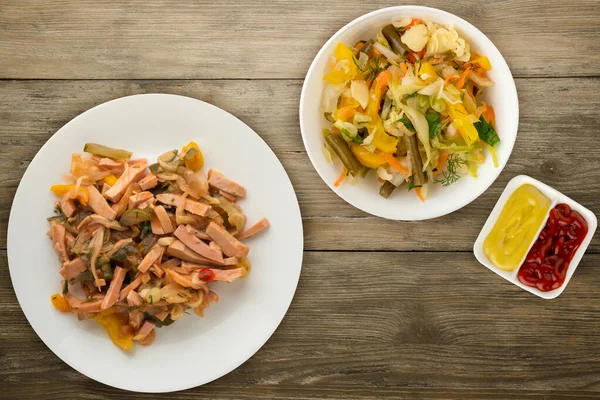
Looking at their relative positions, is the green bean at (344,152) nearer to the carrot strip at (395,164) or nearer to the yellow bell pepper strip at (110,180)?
the carrot strip at (395,164)

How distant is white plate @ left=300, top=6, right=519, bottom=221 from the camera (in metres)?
1.95

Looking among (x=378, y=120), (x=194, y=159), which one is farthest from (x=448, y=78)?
(x=194, y=159)

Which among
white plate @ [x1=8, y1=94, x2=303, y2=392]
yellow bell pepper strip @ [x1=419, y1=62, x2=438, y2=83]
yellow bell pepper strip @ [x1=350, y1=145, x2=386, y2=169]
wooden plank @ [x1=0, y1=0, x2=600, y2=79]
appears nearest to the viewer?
yellow bell pepper strip @ [x1=419, y1=62, x2=438, y2=83]

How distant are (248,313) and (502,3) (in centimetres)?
150

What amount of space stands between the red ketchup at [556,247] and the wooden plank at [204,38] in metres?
0.55

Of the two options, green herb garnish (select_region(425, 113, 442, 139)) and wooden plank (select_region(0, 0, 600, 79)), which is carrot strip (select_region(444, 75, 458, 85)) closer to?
green herb garnish (select_region(425, 113, 442, 139))

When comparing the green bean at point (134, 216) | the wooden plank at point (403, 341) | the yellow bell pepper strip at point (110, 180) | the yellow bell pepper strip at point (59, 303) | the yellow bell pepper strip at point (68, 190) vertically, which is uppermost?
the yellow bell pepper strip at point (110, 180)

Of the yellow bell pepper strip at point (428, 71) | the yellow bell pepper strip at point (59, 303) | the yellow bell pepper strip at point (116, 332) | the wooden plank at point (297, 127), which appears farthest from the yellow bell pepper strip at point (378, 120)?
the yellow bell pepper strip at point (59, 303)

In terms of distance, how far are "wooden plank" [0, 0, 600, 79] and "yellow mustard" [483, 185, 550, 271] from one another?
0.48 m

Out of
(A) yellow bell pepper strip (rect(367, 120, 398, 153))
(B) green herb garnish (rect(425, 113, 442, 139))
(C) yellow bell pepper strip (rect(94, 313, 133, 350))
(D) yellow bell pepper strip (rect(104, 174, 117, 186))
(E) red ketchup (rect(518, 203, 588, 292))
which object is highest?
(B) green herb garnish (rect(425, 113, 442, 139))

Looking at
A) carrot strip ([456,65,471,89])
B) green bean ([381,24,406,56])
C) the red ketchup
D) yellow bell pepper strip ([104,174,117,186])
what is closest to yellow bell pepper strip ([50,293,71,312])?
yellow bell pepper strip ([104,174,117,186])

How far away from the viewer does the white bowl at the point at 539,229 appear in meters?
2.14

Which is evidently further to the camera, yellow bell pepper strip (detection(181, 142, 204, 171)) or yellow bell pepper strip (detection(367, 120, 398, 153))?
yellow bell pepper strip (detection(181, 142, 204, 171))

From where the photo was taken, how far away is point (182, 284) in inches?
79.4
